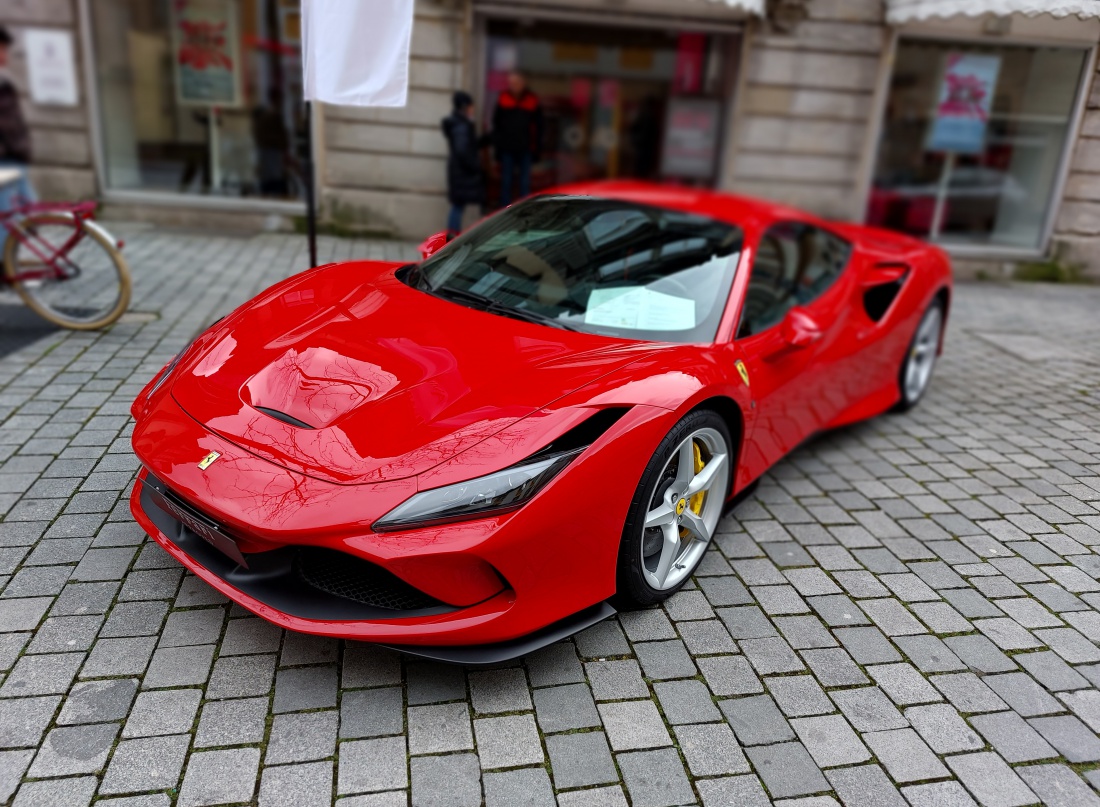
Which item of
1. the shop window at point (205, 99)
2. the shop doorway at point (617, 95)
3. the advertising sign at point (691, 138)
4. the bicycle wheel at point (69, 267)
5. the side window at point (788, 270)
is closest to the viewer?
the side window at point (788, 270)

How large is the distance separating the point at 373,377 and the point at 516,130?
7.03m

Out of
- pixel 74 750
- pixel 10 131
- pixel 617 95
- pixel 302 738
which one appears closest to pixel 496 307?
pixel 302 738

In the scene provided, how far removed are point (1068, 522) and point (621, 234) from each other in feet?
8.07

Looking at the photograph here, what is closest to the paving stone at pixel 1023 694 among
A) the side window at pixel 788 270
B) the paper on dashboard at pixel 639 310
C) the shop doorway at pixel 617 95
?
the side window at pixel 788 270

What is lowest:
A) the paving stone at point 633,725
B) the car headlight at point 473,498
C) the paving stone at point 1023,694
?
the paving stone at point 1023,694

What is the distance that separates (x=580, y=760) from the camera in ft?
7.44

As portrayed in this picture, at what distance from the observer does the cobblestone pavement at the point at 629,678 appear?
86.1 inches

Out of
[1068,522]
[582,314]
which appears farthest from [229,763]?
[1068,522]

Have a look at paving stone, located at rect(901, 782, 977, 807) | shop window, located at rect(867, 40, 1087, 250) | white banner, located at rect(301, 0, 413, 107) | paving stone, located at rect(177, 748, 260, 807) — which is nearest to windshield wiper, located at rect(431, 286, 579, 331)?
white banner, located at rect(301, 0, 413, 107)

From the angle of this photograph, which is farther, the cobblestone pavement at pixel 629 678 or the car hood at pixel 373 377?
the car hood at pixel 373 377

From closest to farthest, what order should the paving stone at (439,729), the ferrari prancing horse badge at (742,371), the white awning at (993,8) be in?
the paving stone at (439,729) < the ferrari prancing horse badge at (742,371) < the white awning at (993,8)

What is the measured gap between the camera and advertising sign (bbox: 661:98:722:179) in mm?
9953

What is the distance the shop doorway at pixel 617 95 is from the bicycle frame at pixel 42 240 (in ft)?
16.5

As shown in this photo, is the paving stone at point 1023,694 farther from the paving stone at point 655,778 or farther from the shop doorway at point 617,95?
the shop doorway at point 617,95
